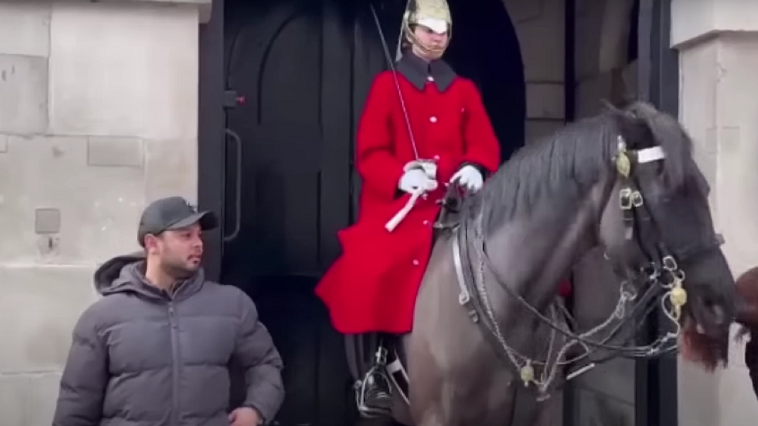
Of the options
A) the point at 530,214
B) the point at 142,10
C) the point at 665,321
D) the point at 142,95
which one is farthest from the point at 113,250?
the point at 665,321

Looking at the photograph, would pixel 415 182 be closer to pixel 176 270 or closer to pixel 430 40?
pixel 430 40

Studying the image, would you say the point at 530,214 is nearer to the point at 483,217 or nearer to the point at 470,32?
the point at 483,217

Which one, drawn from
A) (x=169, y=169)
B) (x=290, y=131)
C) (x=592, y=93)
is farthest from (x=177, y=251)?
(x=592, y=93)

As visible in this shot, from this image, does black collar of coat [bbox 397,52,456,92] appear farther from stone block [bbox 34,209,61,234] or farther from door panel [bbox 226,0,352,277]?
door panel [bbox 226,0,352,277]

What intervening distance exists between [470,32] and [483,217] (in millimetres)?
2249

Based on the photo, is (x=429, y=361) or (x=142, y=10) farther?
(x=142, y=10)

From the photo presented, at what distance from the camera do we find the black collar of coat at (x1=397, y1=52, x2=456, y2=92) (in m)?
3.73

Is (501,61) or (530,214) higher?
(501,61)

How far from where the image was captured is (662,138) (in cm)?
294

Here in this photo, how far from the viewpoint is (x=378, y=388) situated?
3516 mm

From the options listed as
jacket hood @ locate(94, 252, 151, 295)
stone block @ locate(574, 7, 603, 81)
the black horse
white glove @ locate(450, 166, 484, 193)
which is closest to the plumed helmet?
white glove @ locate(450, 166, 484, 193)

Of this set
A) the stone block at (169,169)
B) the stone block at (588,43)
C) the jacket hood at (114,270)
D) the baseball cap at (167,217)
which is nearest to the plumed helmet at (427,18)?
the stone block at (169,169)

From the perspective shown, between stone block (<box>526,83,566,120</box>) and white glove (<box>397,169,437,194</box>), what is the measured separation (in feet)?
6.24

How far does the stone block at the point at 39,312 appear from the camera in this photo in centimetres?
357
